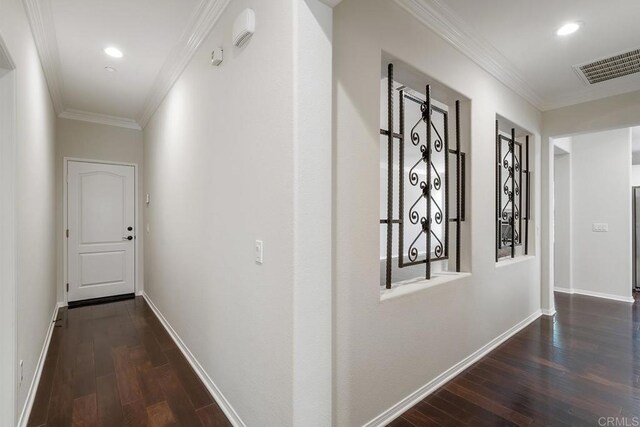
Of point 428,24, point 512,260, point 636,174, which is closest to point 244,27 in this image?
point 428,24

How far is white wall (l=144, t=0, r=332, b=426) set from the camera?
1.35 m

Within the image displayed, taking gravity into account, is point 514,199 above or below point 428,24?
below

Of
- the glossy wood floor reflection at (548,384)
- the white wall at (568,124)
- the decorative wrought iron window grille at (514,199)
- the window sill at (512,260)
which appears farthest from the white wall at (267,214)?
the white wall at (568,124)

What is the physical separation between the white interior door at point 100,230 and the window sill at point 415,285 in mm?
4356

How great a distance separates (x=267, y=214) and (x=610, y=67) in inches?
146

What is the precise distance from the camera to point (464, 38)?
2.41 m

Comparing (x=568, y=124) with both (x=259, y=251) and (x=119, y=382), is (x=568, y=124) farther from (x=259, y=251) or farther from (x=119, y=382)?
(x=119, y=382)

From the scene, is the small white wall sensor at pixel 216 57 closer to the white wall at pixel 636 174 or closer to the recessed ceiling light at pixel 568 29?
the recessed ceiling light at pixel 568 29

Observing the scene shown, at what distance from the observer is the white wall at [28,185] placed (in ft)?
5.87

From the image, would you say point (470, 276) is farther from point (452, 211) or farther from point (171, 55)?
point (171, 55)

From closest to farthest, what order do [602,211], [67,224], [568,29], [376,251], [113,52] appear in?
[376,251], [568,29], [113,52], [67,224], [602,211]

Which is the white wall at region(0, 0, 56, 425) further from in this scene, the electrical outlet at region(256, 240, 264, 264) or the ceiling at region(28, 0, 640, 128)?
the electrical outlet at region(256, 240, 264, 264)

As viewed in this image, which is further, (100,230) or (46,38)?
(100,230)

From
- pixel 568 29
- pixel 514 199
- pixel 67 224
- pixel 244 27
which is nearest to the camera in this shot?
pixel 244 27
